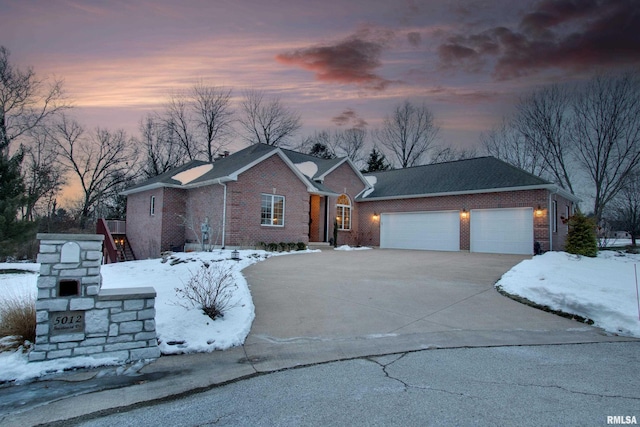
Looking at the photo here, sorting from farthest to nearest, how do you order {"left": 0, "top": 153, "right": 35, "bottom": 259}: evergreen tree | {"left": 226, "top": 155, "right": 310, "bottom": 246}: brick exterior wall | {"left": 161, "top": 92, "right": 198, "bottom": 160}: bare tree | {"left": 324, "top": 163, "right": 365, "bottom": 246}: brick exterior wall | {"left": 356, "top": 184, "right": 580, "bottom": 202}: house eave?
{"left": 161, "top": 92, "right": 198, "bottom": 160}: bare tree
{"left": 324, "top": 163, "right": 365, "bottom": 246}: brick exterior wall
{"left": 356, "top": 184, "right": 580, "bottom": 202}: house eave
{"left": 226, "top": 155, "right": 310, "bottom": 246}: brick exterior wall
{"left": 0, "top": 153, "right": 35, "bottom": 259}: evergreen tree

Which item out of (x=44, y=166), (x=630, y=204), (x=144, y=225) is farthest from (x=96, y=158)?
(x=630, y=204)

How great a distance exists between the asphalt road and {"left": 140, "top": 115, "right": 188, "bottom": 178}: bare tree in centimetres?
3540

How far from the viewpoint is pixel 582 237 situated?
1536 cm

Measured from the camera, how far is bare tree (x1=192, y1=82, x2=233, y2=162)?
35844mm

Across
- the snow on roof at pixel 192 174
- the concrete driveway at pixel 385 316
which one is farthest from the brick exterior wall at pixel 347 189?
the concrete driveway at pixel 385 316

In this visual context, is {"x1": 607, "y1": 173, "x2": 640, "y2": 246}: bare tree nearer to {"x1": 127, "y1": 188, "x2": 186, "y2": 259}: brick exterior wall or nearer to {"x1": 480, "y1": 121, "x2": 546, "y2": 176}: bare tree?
{"x1": 480, "y1": 121, "x2": 546, "y2": 176}: bare tree

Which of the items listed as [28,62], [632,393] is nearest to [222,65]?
[632,393]

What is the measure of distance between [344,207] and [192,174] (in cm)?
936

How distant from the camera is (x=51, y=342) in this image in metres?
4.23

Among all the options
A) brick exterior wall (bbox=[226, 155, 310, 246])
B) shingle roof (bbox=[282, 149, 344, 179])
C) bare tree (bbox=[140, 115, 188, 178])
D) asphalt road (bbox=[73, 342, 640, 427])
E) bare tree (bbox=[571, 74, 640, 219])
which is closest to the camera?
asphalt road (bbox=[73, 342, 640, 427])

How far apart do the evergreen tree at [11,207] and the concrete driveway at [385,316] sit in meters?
11.7

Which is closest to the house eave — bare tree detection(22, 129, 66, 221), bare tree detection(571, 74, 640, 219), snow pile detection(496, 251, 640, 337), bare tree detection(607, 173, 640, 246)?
bare tree detection(571, 74, 640, 219)

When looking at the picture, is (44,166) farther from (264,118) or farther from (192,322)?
(192,322)

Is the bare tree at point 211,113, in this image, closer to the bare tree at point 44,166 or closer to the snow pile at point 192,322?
the bare tree at point 44,166
